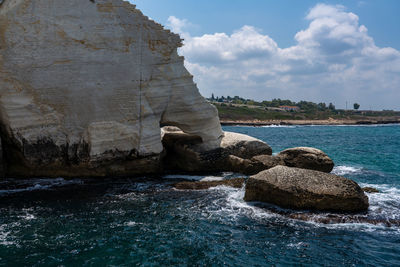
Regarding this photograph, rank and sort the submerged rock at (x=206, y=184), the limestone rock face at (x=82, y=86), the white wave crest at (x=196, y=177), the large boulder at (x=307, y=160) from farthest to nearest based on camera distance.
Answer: the large boulder at (x=307, y=160), the white wave crest at (x=196, y=177), the limestone rock face at (x=82, y=86), the submerged rock at (x=206, y=184)

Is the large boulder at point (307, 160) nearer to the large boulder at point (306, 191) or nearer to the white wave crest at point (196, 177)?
the white wave crest at point (196, 177)

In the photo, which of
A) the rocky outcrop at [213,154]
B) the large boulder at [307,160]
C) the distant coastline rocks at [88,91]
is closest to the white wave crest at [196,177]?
the distant coastline rocks at [88,91]

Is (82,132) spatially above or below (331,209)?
above

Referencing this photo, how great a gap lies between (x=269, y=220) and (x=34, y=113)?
12.0 metres

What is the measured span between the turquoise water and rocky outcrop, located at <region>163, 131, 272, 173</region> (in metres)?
4.82

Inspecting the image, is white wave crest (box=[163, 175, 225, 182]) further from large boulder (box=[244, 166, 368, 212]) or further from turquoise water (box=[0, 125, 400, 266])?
large boulder (box=[244, 166, 368, 212])

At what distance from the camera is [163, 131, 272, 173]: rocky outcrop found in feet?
63.7

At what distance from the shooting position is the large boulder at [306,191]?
472 inches

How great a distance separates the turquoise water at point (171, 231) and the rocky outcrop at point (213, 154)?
15.8ft

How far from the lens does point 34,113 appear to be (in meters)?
16.0

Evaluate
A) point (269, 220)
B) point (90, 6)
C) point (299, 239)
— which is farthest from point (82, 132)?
point (299, 239)

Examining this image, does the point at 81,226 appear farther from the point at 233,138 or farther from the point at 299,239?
the point at 233,138

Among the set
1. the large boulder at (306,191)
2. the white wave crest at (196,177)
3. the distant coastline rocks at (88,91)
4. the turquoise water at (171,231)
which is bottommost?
the turquoise water at (171,231)

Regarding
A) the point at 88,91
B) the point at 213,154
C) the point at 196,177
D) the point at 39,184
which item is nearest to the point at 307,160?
the point at 213,154
